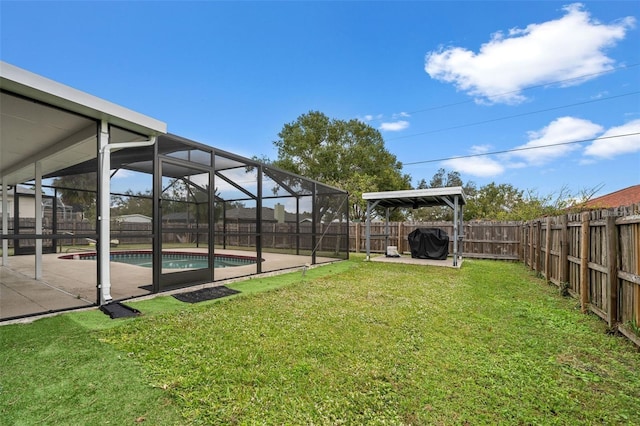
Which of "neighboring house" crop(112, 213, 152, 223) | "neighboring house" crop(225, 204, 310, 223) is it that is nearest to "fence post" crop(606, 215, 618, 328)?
"neighboring house" crop(225, 204, 310, 223)

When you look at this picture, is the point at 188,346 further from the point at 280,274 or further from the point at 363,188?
the point at 363,188

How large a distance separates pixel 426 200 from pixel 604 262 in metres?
6.84

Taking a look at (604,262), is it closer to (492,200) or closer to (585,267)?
(585,267)

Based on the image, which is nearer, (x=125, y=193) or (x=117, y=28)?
(x=125, y=193)

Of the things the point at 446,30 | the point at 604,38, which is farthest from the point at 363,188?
the point at 604,38

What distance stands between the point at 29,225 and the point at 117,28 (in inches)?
263

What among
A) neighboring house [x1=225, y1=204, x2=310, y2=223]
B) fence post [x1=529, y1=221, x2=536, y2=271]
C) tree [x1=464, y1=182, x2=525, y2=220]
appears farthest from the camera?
tree [x1=464, y1=182, x2=525, y2=220]

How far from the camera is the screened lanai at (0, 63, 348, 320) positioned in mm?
3639

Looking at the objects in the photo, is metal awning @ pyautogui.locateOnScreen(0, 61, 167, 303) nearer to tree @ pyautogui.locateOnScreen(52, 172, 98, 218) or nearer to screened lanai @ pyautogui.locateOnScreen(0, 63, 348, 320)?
screened lanai @ pyautogui.locateOnScreen(0, 63, 348, 320)

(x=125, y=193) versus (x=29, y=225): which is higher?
(x=125, y=193)

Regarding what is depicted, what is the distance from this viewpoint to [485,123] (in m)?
20.1

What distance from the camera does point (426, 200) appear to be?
10219 millimetres

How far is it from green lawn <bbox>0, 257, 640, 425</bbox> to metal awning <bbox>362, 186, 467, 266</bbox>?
474 centimetres

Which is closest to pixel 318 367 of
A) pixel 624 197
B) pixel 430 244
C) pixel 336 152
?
pixel 430 244
